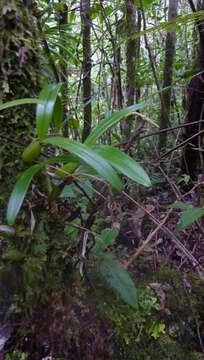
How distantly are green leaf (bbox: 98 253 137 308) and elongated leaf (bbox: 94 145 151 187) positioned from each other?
232mm

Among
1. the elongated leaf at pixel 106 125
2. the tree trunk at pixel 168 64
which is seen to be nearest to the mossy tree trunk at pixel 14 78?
the elongated leaf at pixel 106 125

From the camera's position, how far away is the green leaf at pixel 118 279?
0.75 metres

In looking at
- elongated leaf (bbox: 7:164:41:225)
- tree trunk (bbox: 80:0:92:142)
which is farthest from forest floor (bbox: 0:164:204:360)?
tree trunk (bbox: 80:0:92:142)

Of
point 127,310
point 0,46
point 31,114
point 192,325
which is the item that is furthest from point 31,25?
point 192,325

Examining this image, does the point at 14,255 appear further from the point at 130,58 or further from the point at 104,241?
the point at 130,58

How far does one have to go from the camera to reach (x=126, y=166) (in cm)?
69

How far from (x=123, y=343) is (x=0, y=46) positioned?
30.1 inches

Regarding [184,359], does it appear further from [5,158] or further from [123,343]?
[5,158]

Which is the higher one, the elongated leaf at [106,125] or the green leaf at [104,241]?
the elongated leaf at [106,125]

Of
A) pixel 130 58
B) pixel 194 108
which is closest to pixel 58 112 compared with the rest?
pixel 194 108

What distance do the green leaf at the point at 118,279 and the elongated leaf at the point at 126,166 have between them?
0.23 m

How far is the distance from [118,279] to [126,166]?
0.27m

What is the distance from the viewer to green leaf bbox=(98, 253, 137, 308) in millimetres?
750

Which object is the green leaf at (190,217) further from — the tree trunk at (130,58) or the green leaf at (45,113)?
the tree trunk at (130,58)
